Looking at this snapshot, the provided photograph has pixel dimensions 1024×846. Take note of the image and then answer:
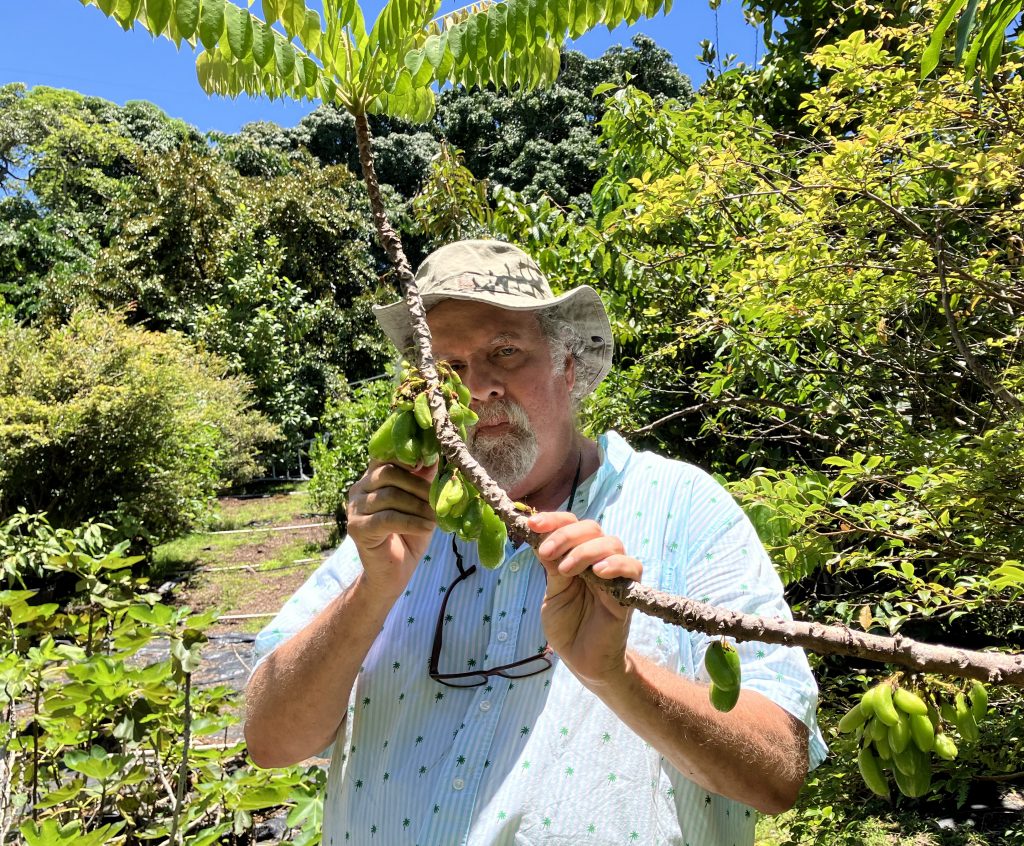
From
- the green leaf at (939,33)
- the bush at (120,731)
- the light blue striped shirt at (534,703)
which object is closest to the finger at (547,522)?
the light blue striped shirt at (534,703)

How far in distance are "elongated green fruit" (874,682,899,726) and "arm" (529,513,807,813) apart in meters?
0.31

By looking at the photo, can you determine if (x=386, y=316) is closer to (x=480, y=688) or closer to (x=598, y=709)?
(x=480, y=688)

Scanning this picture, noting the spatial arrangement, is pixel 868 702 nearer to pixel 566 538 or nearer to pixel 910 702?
pixel 910 702

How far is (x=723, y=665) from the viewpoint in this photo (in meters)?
0.98

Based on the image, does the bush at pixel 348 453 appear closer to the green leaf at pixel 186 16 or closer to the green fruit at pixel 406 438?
the green leaf at pixel 186 16

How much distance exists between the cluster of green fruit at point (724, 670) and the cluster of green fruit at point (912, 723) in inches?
5.0

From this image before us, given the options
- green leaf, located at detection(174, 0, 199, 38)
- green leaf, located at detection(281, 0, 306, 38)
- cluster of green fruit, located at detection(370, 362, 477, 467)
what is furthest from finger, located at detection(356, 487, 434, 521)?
green leaf, located at detection(174, 0, 199, 38)

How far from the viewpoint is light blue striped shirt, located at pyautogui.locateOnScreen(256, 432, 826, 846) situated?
5.55 ft

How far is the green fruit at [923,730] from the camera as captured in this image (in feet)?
2.88

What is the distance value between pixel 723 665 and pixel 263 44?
1.84m

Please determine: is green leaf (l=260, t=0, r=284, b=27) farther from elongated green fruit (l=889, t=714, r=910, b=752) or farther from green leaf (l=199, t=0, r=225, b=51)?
elongated green fruit (l=889, t=714, r=910, b=752)

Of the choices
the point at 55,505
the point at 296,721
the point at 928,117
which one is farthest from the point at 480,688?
the point at 55,505

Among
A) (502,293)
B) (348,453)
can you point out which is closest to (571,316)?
(502,293)

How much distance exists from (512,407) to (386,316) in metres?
0.54
